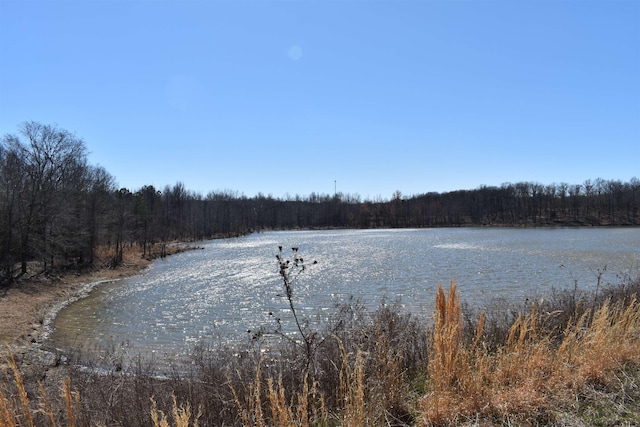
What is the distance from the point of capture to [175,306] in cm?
1958

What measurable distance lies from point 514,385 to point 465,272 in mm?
21964

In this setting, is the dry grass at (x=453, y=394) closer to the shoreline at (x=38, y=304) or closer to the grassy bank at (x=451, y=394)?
the grassy bank at (x=451, y=394)

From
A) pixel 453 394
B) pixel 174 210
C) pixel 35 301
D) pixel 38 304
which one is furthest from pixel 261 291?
pixel 174 210

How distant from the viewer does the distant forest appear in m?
26.9

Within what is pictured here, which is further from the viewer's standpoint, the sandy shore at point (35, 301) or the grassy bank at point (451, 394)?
the sandy shore at point (35, 301)

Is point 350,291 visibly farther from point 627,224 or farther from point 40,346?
point 627,224

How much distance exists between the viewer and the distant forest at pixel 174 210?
88.2 feet

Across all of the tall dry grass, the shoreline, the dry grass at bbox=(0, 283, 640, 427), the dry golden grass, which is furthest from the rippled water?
the tall dry grass

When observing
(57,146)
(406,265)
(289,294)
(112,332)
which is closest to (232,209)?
(57,146)

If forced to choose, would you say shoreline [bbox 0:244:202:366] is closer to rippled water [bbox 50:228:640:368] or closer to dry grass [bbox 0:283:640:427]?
rippled water [bbox 50:228:640:368]

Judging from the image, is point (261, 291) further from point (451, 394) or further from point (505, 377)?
point (451, 394)

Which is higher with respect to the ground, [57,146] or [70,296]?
[57,146]

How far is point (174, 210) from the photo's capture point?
11069 cm

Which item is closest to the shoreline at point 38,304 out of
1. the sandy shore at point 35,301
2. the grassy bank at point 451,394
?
the sandy shore at point 35,301
